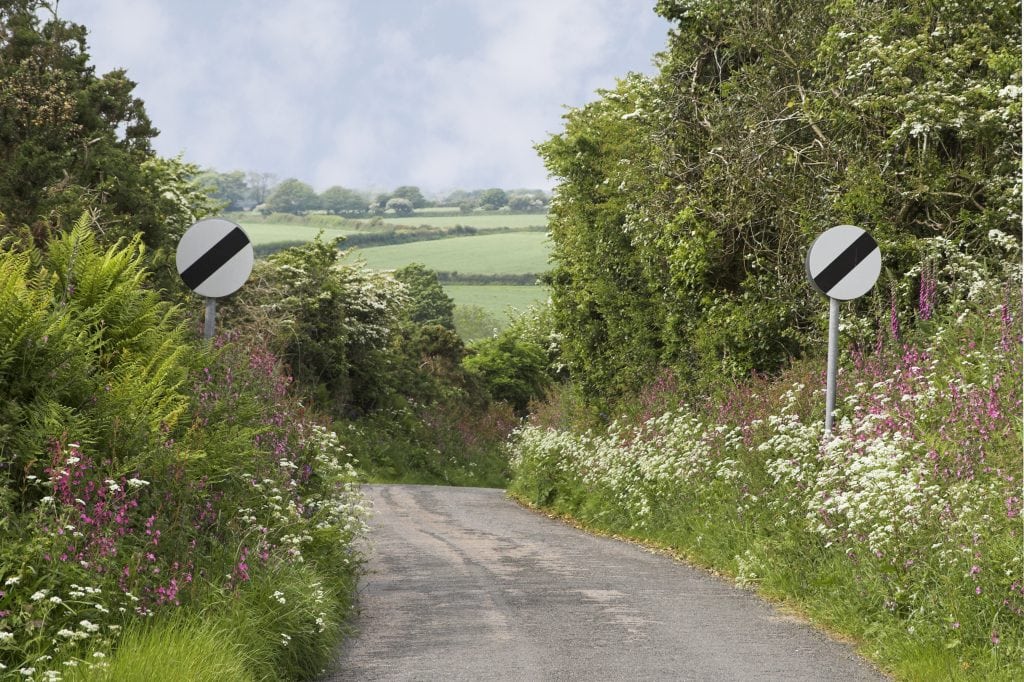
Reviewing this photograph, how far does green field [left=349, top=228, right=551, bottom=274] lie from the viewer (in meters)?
119

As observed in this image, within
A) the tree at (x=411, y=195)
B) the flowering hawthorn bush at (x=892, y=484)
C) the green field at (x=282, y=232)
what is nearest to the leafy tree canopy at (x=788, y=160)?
the flowering hawthorn bush at (x=892, y=484)

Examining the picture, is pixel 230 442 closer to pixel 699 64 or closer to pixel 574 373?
pixel 699 64

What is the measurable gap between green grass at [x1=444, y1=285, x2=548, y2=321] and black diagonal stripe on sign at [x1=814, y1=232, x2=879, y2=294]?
95680 millimetres

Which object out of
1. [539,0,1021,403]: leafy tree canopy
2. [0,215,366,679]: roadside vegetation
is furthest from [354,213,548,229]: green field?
[0,215,366,679]: roadside vegetation

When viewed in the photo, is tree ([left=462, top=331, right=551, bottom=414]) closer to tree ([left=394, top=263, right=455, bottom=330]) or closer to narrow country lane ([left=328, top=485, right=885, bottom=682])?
tree ([left=394, top=263, right=455, bottom=330])

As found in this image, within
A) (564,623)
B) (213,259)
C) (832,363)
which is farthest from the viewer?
(832,363)

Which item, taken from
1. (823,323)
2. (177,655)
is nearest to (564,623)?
(177,655)

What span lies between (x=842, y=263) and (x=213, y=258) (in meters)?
5.88

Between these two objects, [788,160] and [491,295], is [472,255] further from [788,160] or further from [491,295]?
[788,160]

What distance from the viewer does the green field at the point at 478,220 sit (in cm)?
14616

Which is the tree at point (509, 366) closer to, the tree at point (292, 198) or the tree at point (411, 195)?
the tree at point (292, 198)

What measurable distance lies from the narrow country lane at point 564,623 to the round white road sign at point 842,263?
3044mm

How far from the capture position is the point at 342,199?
538 ft

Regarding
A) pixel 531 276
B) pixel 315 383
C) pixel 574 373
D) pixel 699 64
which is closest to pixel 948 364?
pixel 699 64
